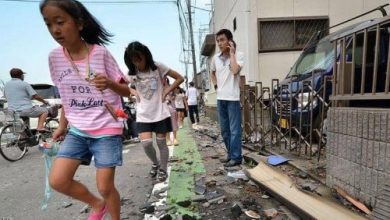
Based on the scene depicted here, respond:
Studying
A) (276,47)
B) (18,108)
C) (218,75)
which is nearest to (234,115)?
(218,75)

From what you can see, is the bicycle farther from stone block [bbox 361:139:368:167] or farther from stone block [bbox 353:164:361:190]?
stone block [bbox 361:139:368:167]

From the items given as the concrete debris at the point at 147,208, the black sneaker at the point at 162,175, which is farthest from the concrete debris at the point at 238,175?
the concrete debris at the point at 147,208

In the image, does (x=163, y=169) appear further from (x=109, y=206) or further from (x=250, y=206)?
(x=109, y=206)

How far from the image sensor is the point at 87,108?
2635 mm

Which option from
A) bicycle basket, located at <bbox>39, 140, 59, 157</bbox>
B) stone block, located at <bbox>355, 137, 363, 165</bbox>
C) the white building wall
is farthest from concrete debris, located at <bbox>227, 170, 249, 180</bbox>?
the white building wall

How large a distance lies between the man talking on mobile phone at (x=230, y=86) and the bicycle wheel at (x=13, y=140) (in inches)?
189

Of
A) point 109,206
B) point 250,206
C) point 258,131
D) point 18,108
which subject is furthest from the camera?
point 18,108

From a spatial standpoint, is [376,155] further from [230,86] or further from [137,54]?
[137,54]

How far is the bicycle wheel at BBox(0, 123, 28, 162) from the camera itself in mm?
7602

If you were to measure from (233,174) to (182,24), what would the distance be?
20963 mm

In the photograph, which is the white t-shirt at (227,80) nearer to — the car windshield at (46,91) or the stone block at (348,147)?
the stone block at (348,147)

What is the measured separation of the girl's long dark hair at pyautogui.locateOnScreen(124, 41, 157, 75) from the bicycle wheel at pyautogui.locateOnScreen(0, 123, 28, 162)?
443 centimetres

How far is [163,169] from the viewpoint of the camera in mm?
4750

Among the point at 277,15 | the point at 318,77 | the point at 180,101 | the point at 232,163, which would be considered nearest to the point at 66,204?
the point at 232,163
